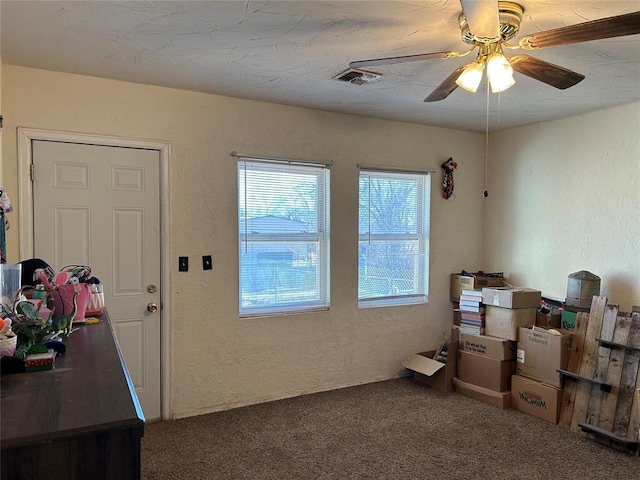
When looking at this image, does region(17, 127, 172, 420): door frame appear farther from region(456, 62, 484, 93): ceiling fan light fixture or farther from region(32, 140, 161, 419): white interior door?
region(456, 62, 484, 93): ceiling fan light fixture

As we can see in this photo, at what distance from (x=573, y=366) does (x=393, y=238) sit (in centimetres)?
174

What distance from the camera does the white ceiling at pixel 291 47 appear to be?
200 centimetres

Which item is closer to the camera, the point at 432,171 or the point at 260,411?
the point at 260,411

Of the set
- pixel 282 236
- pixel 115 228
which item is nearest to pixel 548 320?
pixel 282 236

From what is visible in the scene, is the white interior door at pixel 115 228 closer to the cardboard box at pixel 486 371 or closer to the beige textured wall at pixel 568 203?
the cardboard box at pixel 486 371

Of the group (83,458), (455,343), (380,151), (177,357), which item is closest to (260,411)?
(177,357)

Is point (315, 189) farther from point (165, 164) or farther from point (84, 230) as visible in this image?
point (84, 230)

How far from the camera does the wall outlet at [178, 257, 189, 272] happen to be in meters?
3.30

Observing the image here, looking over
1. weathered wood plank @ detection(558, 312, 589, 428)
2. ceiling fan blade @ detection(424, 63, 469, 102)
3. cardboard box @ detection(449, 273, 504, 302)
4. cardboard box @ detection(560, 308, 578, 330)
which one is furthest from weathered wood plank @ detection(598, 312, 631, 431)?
ceiling fan blade @ detection(424, 63, 469, 102)

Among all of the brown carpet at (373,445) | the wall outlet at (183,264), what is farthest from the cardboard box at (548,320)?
the wall outlet at (183,264)

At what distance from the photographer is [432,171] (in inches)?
172

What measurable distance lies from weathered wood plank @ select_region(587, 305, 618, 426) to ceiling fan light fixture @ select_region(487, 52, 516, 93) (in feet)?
6.80

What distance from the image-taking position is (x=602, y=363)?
3.18m

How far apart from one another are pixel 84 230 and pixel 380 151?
8.05ft
